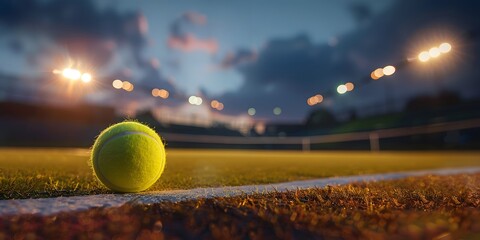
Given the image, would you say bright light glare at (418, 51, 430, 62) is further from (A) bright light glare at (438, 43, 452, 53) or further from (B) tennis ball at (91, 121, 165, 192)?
(B) tennis ball at (91, 121, 165, 192)

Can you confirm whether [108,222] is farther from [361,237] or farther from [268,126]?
[268,126]

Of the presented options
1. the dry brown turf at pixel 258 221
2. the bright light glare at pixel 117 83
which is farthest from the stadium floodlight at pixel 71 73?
the dry brown turf at pixel 258 221

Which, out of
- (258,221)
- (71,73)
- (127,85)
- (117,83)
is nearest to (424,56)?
(258,221)

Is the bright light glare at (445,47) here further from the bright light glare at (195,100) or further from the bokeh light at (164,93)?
the bokeh light at (164,93)

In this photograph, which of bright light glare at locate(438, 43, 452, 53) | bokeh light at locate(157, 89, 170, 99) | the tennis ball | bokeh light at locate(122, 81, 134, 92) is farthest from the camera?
bokeh light at locate(157, 89, 170, 99)


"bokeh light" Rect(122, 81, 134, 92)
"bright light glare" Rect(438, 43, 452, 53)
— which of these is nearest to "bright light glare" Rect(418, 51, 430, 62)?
"bright light glare" Rect(438, 43, 452, 53)

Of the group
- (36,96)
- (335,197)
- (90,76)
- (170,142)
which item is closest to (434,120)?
(170,142)
